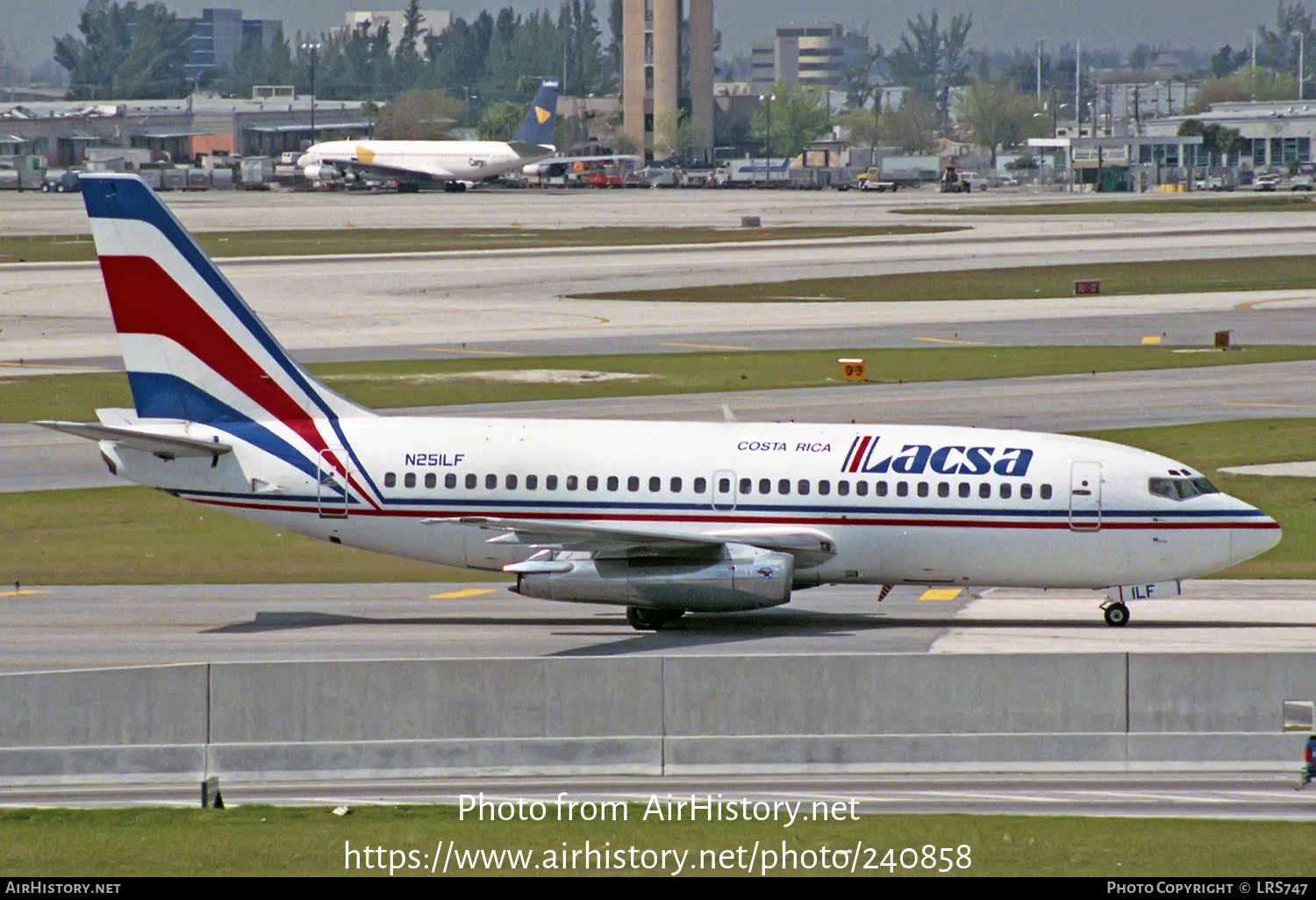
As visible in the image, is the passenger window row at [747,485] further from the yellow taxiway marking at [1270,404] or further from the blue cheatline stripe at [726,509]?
the yellow taxiway marking at [1270,404]

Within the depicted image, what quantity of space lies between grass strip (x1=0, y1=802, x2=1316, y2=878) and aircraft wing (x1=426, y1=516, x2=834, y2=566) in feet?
35.4

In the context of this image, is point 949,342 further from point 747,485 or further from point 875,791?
point 875,791

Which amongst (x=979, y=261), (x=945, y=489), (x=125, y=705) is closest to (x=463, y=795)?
(x=125, y=705)

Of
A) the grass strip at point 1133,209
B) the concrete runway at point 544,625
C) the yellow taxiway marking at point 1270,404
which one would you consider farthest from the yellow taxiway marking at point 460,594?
the grass strip at point 1133,209

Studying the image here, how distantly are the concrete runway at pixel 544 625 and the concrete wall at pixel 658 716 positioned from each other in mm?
6860

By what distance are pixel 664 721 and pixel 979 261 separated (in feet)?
341

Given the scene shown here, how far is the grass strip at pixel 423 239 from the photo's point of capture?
134 metres

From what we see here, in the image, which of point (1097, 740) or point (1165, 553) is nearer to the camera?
point (1097, 740)

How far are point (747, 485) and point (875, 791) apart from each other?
11.6 metres

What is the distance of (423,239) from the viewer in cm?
15025

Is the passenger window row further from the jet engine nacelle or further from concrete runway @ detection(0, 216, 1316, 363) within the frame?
concrete runway @ detection(0, 216, 1316, 363)

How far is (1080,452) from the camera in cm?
3459

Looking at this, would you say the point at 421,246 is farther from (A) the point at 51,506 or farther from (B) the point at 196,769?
(B) the point at 196,769

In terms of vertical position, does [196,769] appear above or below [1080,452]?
below
